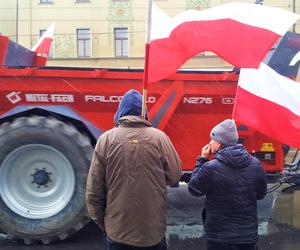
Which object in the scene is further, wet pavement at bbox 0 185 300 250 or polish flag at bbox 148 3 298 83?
wet pavement at bbox 0 185 300 250

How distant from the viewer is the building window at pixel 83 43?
113 feet

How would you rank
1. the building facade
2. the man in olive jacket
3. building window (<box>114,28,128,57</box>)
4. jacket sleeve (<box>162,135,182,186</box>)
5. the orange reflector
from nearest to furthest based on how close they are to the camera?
the man in olive jacket → jacket sleeve (<box>162,135,182,186</box>) → the orange reflector → the building facade → building window (<box>114,28,128,57</box>)

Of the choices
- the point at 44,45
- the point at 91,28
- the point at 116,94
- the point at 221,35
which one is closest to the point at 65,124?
the point at 116,94

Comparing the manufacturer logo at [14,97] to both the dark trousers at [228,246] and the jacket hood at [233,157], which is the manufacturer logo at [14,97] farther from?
the dark trousers at [228,246]

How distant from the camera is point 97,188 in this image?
10.2ft

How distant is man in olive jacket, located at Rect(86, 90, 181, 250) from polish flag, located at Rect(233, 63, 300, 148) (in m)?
1.14

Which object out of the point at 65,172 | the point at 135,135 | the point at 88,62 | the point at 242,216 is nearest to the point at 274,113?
the point at 242,216

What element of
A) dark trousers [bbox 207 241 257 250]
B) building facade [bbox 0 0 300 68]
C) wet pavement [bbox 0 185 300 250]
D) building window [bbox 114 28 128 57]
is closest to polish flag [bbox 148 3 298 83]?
dark trousers [bbox 207 241 257 250]

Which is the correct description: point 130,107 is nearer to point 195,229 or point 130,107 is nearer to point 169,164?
point 169,164

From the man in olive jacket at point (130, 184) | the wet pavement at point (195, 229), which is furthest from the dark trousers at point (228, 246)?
the wet pavement at point (195, 229)

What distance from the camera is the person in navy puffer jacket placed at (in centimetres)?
331

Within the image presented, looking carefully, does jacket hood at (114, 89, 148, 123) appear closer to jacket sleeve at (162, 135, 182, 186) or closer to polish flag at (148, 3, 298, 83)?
jacket sleeve at (162, 135, 182, 186)

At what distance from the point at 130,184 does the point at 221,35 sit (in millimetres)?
1509

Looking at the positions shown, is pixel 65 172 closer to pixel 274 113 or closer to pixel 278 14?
pixel 274 113
